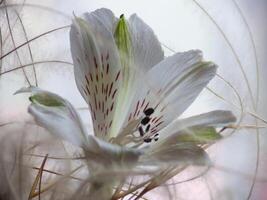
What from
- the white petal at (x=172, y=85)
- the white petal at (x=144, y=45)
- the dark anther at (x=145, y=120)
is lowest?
the dark anther at (x=145, y=120)

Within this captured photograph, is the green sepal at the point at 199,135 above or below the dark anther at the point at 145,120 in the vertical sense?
above

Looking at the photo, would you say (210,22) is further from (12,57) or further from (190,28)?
(12,57)

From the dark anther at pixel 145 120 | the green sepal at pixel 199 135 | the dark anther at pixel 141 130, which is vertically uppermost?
the green sepal at pixel 199 135

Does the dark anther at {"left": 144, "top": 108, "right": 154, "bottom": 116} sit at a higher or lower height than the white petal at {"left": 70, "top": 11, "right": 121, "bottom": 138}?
lower

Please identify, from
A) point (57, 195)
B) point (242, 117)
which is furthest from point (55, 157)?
point (242, 117)
